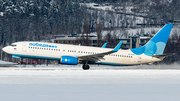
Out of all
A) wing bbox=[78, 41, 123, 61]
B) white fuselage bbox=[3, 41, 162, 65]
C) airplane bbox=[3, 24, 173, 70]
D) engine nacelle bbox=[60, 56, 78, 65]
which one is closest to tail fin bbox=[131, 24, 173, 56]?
airplane bbox=[3, 24, 173, 70]

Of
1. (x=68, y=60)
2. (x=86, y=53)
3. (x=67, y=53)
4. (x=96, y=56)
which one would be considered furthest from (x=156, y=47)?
(x=68, y=60)

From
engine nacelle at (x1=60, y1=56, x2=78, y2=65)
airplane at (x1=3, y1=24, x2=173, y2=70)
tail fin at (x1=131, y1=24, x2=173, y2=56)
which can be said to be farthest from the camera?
tail fin at (x1=131, y1=24, x2=173, y2=56)

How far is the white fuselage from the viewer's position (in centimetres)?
4956

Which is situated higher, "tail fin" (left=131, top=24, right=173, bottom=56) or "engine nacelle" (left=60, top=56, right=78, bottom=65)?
"tail fin" (left=131, top=24, right=173, bottom=56)

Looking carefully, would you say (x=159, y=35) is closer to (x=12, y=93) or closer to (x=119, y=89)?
(x=119, y=89)

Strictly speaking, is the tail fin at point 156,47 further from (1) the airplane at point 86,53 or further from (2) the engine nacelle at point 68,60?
(2) the engine nacelle at point 68,60

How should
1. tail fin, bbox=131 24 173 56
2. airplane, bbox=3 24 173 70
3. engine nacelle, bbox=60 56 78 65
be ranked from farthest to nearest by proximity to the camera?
tail fin, bbox=131 24 173 56 → airplane, bbox=3 24 173 70 → engine nacelle, bbox=60 56 78 65

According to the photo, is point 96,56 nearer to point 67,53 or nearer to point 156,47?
point 67,53

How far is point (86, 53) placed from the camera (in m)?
51.2

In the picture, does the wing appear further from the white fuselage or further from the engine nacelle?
the engine nacelle

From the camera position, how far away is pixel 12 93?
24.9m

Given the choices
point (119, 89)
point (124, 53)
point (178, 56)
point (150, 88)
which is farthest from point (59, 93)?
point (178, 56)

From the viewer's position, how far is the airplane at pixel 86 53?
163ft

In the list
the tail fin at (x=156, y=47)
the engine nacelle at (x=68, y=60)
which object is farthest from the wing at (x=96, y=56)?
the tail fin at (x=156, y=47)
